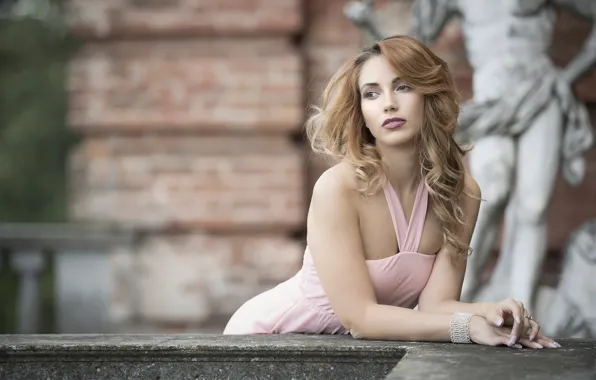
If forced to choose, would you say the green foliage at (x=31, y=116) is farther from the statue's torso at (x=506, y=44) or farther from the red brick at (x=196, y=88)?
the statue's torso at (x=506, y=44)

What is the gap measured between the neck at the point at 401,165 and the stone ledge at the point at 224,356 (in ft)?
1.42

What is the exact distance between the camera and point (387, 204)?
2488 mm

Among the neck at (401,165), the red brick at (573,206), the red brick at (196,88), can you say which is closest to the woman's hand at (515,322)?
the neck at (401,165)

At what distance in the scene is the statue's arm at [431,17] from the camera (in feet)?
16.2

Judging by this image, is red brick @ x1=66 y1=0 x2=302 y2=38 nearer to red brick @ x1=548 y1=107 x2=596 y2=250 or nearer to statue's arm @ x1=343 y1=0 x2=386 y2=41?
statue's arm @ x1=343 y1=0 x2=386 y2=41

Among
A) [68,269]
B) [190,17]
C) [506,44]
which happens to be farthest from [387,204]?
[68,269]

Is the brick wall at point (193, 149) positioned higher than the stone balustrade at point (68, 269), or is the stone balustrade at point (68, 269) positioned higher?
the brick wall at point (193, 149)

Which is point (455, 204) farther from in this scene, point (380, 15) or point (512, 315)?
point (380, 15)

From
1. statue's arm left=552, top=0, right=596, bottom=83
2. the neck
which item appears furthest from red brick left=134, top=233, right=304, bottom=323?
the neck

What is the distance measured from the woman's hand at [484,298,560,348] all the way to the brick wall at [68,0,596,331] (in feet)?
9.81

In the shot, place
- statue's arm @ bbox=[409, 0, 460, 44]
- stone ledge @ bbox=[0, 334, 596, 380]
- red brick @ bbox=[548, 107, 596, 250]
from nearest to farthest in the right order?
stone ledge @ bbox=[0, 334, 596, 380], statue's arm @ bbox=[409, 0, 460, 44], red brick @ bbox=[548, 107, 596, 250]

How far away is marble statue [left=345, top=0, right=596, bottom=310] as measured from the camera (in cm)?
478

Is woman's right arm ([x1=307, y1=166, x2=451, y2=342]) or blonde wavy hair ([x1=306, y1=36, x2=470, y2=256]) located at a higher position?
blonde wavy hair ([x1=306, y1=36, x2=470, y2=256])

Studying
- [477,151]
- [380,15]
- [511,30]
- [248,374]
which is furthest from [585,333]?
[248,374]
